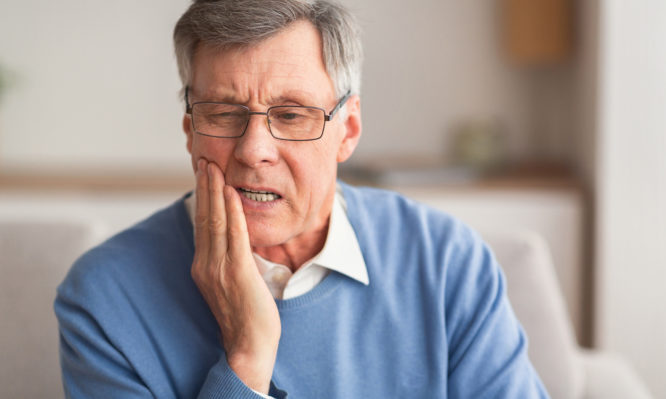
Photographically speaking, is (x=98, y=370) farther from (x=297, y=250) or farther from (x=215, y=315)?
(x=297, y=250)

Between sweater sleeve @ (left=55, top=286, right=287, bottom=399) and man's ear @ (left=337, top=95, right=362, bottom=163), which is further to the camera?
man's ear @ (left=337, top=95, right=362, bottom=163)

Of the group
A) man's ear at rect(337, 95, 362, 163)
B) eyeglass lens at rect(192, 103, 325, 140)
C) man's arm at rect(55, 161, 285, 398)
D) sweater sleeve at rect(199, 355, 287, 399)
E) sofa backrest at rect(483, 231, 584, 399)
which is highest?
eyeglass lens at rect(192, 103, 325, 140)

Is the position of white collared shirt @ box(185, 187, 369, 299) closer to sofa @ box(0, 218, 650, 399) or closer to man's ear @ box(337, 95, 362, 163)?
man's ear @ box(337, 95, 362, 163)

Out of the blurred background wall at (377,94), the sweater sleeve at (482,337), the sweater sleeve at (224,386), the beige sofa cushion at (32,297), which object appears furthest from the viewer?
the blurred background wall at (377,94)

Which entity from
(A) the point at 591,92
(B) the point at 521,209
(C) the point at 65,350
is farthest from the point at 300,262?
(A) the point at 591,92

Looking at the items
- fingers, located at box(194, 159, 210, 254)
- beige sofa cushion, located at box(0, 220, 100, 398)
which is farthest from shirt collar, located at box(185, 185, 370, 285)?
beige sofa cushion, located at box(0, 220, 100, 398)

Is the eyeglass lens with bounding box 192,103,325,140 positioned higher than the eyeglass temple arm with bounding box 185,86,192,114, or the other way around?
the eyeglass temple arm with bounding box 185,86,192,114

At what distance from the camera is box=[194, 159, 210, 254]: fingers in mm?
1312

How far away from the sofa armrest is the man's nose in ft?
3.56

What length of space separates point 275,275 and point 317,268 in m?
0.09

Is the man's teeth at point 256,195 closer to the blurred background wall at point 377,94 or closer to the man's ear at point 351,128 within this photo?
the man's ear at point 351,128

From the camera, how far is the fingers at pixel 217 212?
129 centimetres

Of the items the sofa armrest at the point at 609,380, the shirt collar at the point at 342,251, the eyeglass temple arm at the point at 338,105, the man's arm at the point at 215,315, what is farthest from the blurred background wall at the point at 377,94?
the man's arm at the point at 215,315

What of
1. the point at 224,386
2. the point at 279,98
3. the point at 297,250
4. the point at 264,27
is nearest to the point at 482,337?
the point at 297,250
